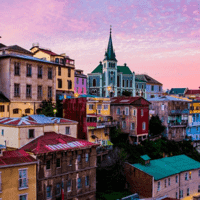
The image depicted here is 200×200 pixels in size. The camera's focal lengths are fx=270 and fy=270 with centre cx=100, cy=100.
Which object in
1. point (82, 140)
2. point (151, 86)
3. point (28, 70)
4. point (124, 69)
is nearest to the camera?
point (82, 140)

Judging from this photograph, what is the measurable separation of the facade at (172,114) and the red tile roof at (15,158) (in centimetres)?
3641

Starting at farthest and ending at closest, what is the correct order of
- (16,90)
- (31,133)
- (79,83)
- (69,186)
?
1. (79,83)
2. (16,90)
3. (31,133)
4. (69,186)

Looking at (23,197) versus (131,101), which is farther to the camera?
(131,101)

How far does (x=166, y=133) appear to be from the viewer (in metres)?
56.0

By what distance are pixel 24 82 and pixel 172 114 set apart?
31.8 meters

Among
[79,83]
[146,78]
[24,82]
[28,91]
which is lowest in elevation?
[28,91]

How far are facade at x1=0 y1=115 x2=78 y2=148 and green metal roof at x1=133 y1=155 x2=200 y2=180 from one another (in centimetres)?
1255

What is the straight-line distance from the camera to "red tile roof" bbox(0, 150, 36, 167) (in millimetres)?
23978

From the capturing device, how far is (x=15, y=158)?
24906 millimetres

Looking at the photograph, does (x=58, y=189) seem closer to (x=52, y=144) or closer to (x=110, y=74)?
(x=52, y=144)

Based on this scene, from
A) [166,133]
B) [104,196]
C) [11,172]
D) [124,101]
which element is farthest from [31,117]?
[166,133]

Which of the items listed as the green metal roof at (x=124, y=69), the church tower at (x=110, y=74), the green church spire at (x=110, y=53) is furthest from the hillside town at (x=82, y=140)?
the green metal roof at (x=124, y=69)

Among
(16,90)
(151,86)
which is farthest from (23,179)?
(151,86)

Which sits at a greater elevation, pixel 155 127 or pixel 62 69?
pixel 62 69
